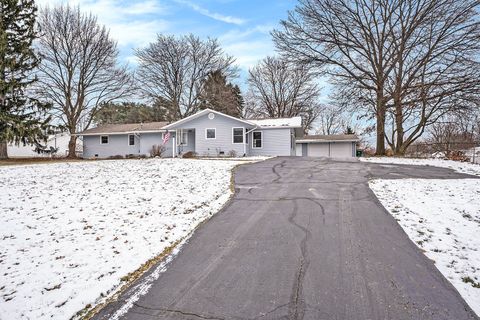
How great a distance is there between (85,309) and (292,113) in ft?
120

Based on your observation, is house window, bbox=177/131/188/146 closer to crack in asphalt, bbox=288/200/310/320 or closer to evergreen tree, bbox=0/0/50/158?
evergreen tree, bbox=0/0/50/158

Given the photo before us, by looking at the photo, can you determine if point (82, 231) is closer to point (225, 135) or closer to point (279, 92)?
point (225, 135)

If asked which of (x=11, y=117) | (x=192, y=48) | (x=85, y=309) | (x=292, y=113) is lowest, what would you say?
(x=85, y=309)

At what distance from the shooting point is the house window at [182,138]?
2447 cm

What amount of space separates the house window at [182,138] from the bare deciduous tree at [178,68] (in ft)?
28.4

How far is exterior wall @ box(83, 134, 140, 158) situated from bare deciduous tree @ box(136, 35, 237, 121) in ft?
21.0

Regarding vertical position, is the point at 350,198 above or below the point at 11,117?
below

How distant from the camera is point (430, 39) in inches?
691

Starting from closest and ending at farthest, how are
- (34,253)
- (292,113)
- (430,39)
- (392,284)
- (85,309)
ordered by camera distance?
(85,309) → (392,284) → (34,253) → (430,39) → (292,113)

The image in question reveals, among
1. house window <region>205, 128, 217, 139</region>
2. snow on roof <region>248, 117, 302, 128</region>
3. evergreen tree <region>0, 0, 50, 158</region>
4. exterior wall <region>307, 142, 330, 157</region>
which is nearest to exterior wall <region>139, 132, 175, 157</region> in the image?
house window <region>205, 128, 217, 139</region>

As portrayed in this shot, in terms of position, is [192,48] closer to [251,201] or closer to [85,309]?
[251,201]

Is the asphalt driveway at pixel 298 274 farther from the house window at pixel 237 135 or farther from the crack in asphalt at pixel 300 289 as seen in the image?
the house window at pixel 237 135

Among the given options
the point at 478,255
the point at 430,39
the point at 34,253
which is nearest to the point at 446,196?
the point at 478,255

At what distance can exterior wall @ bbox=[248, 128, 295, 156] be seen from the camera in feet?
75.0
